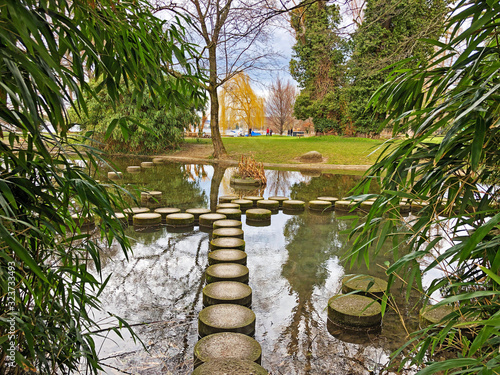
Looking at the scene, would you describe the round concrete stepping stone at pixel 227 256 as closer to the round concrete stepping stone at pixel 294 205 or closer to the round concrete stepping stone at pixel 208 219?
the round concrete stepping stone at pixel 208 219

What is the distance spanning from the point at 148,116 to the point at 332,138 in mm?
11902

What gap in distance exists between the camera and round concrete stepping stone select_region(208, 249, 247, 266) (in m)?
4.31

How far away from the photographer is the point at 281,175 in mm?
13836

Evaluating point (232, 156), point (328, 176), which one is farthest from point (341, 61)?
point (328, 176)

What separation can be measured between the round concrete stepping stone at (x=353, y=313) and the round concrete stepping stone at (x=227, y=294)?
84cm

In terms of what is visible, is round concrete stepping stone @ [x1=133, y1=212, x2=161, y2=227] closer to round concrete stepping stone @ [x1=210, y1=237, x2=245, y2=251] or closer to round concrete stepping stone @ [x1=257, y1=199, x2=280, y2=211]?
round concrete stepping stone @ [x1=210, y1=237, x2=245, y2=251]

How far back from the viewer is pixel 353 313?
10.3 feet

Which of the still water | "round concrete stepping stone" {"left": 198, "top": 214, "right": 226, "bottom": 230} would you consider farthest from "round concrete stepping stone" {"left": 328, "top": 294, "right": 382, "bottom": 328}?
"round concrete stepping stone" {"left": 198, "top": 214, "right": 226, "bottom": 230}

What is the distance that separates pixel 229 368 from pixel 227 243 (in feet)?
8.96

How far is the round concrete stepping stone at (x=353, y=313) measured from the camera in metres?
3.09

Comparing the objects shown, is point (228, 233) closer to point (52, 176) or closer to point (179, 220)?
point (179, 220)

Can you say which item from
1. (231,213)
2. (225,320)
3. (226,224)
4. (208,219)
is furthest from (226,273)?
(231,213)

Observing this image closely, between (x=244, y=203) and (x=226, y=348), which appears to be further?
(x=244, y=203)

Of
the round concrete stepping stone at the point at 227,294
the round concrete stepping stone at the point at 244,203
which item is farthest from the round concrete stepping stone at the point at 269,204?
the round concrete stepping stone at the point at 227,294
